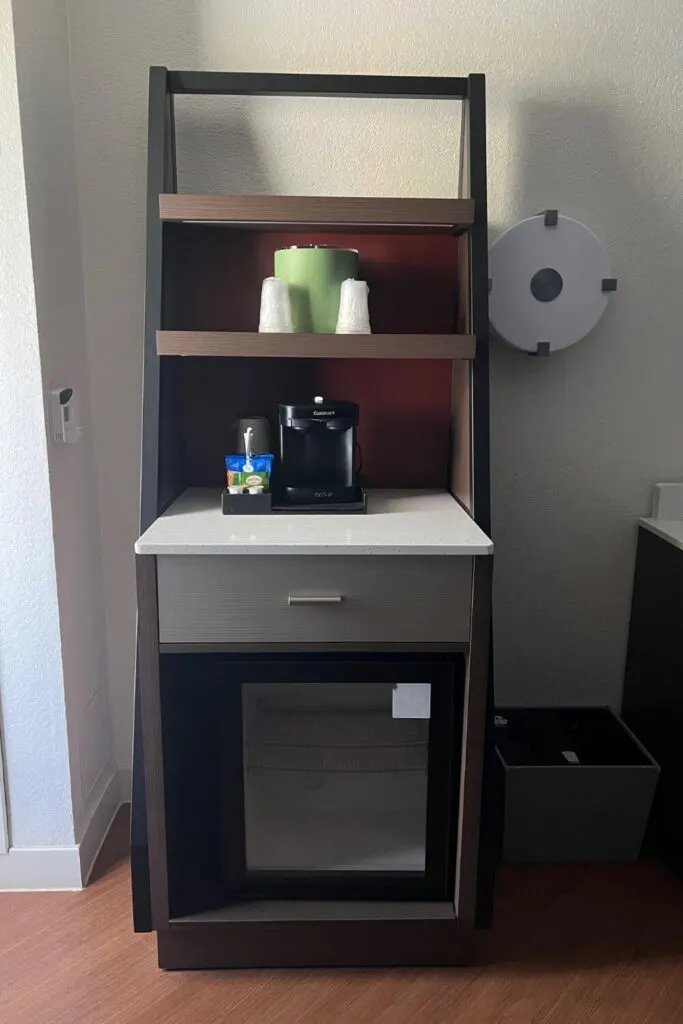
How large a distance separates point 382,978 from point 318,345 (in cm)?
134

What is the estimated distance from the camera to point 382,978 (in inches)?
65.4

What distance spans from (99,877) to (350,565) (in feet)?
3.73

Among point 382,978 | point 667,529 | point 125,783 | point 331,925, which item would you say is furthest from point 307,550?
point 125,783

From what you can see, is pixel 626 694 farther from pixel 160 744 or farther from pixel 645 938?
pixel 160 744

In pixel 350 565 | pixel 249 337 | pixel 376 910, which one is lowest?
pixel 376 910

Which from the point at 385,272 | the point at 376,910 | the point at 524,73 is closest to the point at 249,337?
the point at 385,272

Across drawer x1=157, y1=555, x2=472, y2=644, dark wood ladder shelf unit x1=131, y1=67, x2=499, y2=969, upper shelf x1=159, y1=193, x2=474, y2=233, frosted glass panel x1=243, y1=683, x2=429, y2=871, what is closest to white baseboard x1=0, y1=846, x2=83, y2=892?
dark wood ladder shelf unit x1=131, y1=67, x2=499, y2=969

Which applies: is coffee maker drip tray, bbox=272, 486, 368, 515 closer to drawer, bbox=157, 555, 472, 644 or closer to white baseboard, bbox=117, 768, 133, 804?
drawer, bbox=157, 555, 472, 644

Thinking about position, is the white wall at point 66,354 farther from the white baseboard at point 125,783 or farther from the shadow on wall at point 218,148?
the shadow on wall at point 218,148

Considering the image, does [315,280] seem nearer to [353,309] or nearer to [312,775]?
[353,309]

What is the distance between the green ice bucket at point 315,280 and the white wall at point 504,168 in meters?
0.32

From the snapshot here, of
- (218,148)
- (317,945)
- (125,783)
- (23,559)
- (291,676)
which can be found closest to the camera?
(291,676)

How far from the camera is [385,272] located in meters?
1.93

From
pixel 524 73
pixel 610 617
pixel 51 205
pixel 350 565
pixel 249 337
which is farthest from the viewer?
pixel 610 617
